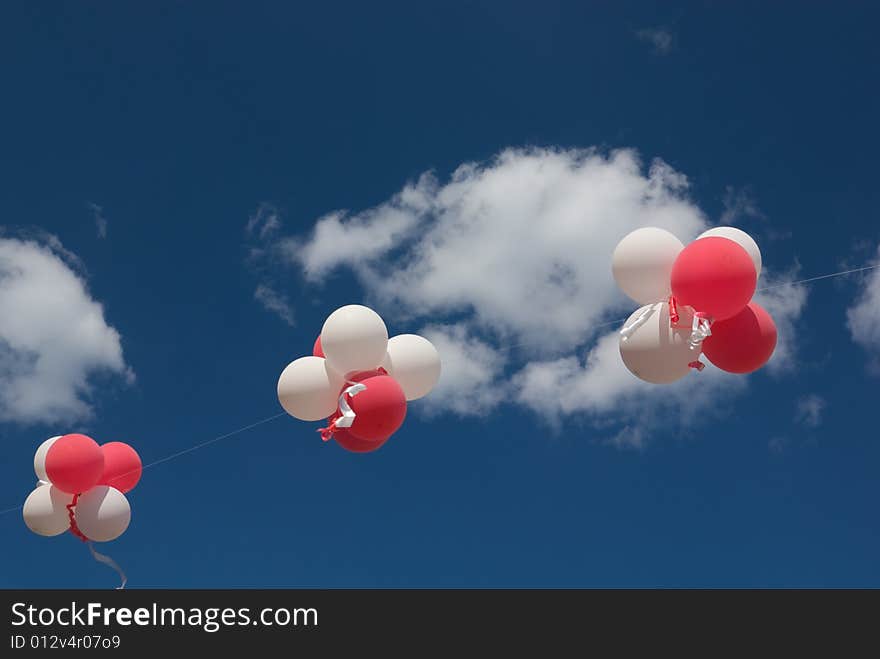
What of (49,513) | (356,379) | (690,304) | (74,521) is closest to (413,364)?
(356,379)

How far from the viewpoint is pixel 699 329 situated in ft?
28.1

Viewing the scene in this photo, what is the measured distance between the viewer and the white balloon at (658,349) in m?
8.75

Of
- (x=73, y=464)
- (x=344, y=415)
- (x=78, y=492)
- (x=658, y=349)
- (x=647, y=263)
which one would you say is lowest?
(x=658, y=349)

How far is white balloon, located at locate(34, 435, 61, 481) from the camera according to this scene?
37.9 ft

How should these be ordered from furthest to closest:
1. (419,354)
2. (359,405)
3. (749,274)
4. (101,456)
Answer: (101,456) < (419,354) < (359,405) < (749,274)

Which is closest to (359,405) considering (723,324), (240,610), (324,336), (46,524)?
(324,336)

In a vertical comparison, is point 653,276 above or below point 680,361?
above

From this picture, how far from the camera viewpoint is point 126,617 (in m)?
8.78

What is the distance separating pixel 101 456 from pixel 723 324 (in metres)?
7.41

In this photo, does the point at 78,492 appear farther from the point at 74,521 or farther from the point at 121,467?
the point at 121,467

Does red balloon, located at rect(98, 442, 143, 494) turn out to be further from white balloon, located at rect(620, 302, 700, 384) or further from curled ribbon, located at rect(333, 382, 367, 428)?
white balloon, located at rect(620, 302, 700, 384)

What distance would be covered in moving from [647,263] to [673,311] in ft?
1.77

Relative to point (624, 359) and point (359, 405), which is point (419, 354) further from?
point (624, 359)

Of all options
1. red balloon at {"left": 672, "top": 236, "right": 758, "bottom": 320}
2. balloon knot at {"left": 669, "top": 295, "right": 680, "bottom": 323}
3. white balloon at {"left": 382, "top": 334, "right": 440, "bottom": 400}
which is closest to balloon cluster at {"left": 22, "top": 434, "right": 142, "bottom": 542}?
white balloon at {"left": 382, "top": 334, "right": 440, "bottom": 400}
